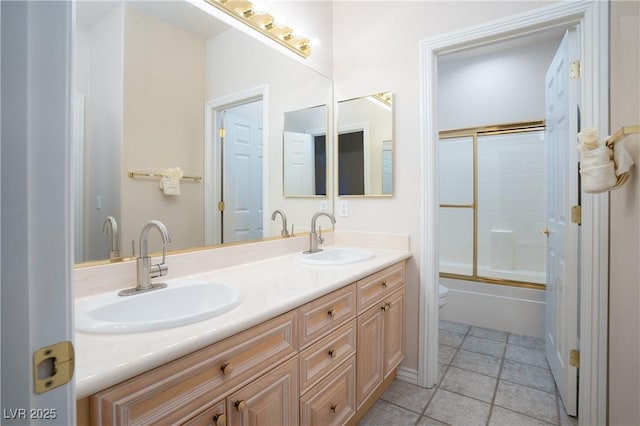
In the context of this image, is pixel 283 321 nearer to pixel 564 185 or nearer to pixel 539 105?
A: pixel 564 185

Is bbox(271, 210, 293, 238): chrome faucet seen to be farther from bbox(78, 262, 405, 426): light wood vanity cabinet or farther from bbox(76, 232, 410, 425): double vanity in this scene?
bbox(78, 262, 405, 426): light wood vanity cabinet

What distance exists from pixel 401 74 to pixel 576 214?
1.26 meters

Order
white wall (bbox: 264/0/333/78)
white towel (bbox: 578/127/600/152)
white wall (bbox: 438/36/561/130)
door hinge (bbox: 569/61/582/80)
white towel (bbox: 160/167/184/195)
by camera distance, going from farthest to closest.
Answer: white wall (bbox: 438/36/561/130)
white wall (bbox: 264/0/333/78)
door hinge (bbox: 569/61/582/80)
white towel (bbox: 160/167/184/195)
white towel (bbox: 578/127/600/152)

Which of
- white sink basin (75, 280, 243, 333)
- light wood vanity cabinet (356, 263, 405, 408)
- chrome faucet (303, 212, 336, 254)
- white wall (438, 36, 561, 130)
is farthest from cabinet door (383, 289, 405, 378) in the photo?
white wall (438, 36, 561, 130)

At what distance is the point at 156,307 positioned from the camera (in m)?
1.11

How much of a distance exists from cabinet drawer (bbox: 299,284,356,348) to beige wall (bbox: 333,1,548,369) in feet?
2.44

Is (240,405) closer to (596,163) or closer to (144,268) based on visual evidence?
(144,268)

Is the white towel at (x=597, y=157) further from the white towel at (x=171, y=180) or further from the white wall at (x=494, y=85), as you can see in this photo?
the white wall at (x=494, y=85)

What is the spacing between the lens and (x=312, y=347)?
118 cm

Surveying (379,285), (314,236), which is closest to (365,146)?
(314,236)

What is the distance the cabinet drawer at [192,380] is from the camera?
2.14 ft

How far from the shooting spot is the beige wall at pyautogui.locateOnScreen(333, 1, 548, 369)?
191 cm

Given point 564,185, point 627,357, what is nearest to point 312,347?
point 627,357

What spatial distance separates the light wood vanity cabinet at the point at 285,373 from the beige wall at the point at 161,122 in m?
0.64
